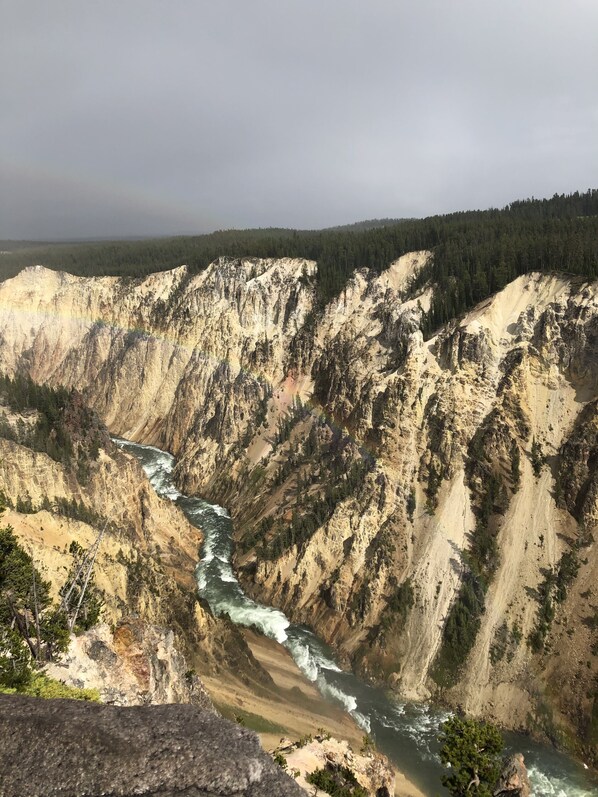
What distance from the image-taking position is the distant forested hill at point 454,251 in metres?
53.1

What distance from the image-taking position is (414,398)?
159ft

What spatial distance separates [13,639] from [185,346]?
244ft

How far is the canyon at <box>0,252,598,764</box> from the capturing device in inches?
1384

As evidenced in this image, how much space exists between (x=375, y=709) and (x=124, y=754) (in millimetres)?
31576

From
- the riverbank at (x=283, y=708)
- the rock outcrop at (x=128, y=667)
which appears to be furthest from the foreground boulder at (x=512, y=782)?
the rock outcrop at (x=128, y=667)

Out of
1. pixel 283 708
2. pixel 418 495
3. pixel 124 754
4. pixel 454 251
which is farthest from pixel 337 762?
pixel 454 251

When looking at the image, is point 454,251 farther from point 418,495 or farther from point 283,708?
point 283,708

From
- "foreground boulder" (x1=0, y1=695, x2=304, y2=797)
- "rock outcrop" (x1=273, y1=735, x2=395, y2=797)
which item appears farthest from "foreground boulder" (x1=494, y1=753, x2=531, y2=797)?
"foreground boulder" (x1=0, y1=695, x2=304, y2=797)

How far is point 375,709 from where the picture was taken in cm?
3422

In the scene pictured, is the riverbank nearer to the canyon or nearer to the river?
the river

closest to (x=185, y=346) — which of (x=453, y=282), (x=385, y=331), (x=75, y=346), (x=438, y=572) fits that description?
(x=75, y=346)

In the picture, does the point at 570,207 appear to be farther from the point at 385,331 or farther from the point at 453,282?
the point at 385,331

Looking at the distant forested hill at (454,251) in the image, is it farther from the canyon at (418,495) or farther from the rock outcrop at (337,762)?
the rock outcrop at (337,762)

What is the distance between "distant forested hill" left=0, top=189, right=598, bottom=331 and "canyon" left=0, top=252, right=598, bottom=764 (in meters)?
2.88
